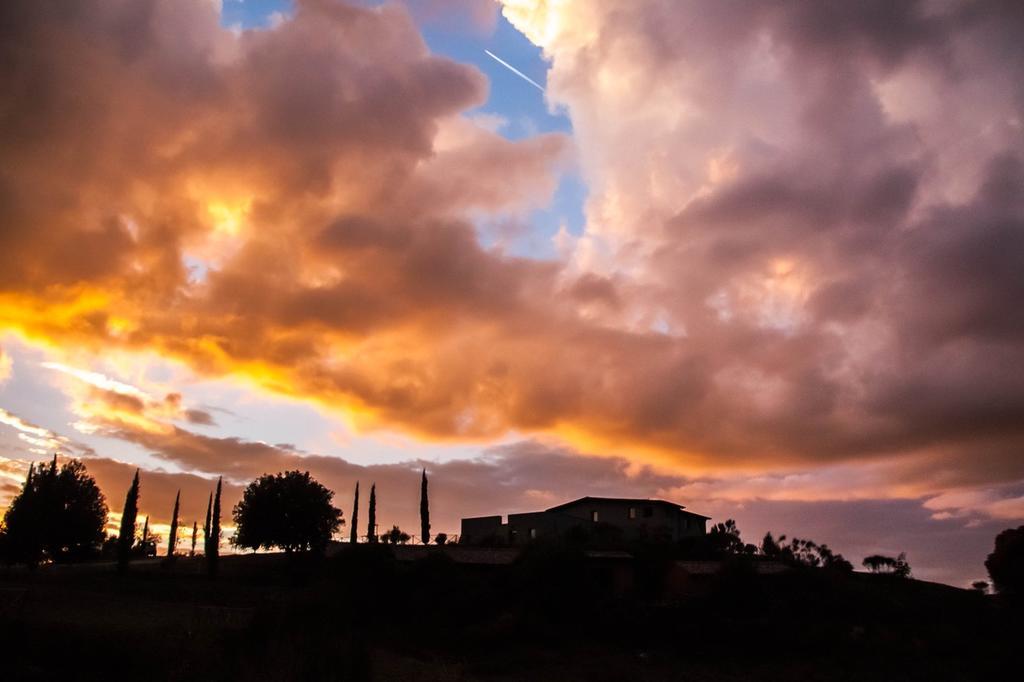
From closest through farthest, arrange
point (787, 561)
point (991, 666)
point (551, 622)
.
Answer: point (991, 666), point (551, 622), point (787, 561)

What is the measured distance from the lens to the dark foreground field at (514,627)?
2362cm

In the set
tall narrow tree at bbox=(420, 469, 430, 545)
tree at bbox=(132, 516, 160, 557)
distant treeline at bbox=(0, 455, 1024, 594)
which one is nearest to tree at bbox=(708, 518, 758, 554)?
distant treeline at bbox=(0, 455, 1024, 594)

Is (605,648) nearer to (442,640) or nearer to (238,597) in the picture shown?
(442,640)

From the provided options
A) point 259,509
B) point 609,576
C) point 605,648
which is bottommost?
point 605,648

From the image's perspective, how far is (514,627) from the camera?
138 ft

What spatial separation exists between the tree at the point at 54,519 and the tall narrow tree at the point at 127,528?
3904mm

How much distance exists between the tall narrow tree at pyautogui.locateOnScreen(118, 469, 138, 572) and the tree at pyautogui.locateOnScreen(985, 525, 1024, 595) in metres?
80.7

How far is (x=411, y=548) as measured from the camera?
55.0 meters

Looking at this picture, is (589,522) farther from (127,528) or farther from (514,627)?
(127,528)

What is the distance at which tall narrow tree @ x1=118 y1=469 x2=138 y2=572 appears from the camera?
73.1 meters

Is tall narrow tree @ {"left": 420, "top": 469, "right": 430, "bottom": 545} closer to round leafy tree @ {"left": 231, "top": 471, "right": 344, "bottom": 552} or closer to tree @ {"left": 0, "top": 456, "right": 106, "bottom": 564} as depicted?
round leafy tree @ {"left": 231, "top": 471, "right": 344, "bottom": 552}

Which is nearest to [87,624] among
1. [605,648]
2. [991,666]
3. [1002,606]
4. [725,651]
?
[605,648]

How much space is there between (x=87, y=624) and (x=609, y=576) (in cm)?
3326

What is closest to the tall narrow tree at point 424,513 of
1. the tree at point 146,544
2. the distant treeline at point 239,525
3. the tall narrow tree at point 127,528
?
the distant treeline at point 239,525
